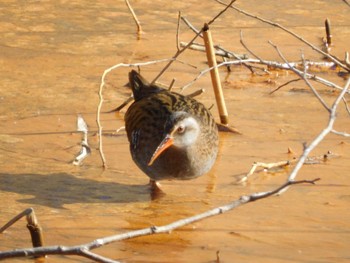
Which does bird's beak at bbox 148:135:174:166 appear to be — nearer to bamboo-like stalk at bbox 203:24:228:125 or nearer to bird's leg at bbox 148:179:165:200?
bird's leg at bbox 148:179:165:200

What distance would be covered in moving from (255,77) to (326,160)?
2299mm

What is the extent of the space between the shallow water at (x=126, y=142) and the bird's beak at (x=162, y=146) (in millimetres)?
327

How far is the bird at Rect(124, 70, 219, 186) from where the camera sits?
6.91 m

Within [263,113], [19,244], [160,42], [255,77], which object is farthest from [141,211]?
[160,42]

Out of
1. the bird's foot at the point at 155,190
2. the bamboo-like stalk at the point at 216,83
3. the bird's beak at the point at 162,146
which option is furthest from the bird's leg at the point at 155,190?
the bamboo-like stalk at the point at 216,83

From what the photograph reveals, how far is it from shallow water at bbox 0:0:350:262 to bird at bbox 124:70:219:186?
0.62ft

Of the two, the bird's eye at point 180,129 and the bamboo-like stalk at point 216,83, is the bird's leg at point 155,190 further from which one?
the bamboo-like stalk at point 216,83

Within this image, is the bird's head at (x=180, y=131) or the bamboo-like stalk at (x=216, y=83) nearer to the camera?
the bird's head at (x=180, y=131)

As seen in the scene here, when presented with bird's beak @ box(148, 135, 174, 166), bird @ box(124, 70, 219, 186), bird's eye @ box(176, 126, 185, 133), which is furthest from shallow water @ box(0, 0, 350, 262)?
bird's eye @ box(176, 126, 185, 133)

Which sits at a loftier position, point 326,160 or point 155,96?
point 155,96

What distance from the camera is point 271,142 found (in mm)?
8039

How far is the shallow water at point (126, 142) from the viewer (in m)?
6.17

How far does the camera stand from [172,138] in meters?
6.89

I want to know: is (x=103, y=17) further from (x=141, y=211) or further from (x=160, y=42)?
(x=141, y=211)
